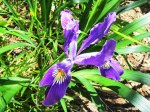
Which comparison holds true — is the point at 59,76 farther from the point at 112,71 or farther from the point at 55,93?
the point at 112,71

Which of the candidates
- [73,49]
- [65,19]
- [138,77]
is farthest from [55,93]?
[138,77]

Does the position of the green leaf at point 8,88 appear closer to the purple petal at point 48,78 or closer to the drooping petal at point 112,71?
the purple petal at point 48,78

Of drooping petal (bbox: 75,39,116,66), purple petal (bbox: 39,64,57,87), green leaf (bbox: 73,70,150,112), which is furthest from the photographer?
green leaf (bbox: 73,70,150,112)

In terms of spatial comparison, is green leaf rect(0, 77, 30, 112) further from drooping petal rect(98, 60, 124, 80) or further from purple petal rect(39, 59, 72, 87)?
drooping petal rect(98, 60, 124, 80)

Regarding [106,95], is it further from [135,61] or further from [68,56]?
[68,56]

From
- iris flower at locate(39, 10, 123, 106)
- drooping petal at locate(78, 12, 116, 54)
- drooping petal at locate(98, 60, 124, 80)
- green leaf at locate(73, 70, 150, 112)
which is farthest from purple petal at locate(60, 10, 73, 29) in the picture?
green leaf at locate(73, 70, 150, 112)

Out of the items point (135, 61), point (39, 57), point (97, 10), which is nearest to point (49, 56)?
point (39, 57)

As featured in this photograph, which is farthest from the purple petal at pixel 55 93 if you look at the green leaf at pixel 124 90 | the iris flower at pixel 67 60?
the green leaf at pixel 124 90
